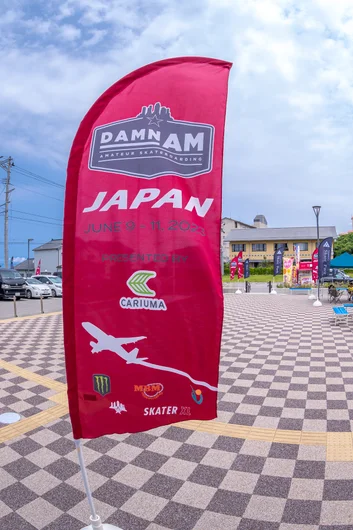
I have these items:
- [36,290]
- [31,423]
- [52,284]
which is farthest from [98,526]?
[52,284]

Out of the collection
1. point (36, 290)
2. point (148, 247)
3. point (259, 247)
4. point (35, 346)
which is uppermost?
point (259, 247)

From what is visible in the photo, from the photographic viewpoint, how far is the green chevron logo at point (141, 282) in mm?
1909

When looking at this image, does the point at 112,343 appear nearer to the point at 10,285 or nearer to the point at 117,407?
the point at 117,407

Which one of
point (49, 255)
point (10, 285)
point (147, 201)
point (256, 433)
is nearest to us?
point (147, 201)

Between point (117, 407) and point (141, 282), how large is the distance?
0.76m

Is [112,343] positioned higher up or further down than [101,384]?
higher up

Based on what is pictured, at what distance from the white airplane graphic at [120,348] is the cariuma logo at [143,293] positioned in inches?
8.1

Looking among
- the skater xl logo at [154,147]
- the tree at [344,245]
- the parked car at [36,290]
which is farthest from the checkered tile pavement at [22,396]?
the tree at [344,245]

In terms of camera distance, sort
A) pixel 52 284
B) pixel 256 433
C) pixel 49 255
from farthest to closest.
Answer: pixel 49 255, pixel 52 284, pixel 256 433

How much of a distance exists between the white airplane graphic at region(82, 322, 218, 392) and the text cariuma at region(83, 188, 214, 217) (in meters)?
0.67

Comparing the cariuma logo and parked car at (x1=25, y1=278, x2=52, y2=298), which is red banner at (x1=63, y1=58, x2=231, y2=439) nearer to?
the cariuma logo

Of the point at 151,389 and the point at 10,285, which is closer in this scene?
the point at 151,389

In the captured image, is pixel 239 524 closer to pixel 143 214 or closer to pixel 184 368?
pixel 184 368

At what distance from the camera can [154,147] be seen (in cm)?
192
